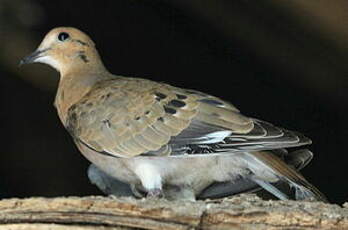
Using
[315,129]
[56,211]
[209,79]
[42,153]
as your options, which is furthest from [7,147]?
[56,211]

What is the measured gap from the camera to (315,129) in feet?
13.0

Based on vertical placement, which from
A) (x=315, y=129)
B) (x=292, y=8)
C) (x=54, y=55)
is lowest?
(x=315, y=129)

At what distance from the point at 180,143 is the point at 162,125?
10 cm

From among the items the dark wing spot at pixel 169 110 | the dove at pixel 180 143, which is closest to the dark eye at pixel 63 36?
the dove at pixel 180 143

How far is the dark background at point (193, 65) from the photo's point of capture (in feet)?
11.3

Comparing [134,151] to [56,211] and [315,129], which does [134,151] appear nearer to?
[56,211]

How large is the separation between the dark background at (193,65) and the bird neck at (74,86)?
0.49 m

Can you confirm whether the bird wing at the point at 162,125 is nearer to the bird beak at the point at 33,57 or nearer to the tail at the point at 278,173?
the tail at the point at 278,173

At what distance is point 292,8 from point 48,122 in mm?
1389

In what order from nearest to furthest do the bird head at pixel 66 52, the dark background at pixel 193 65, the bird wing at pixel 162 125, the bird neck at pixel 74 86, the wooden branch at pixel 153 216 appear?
the wooden branch at pixel 153 216
the bird wing at pixel 162 125
the bird neck at pixel 74 86
the bird head at pixel 66 52
the dark background at pixel 193 65

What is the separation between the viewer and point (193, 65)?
3.89 m

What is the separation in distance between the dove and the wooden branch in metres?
0.42

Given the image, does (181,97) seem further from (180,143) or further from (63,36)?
(63,36)

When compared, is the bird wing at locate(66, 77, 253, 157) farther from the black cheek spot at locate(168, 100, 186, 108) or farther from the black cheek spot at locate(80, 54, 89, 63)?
the black cheek spot at locate(80, 54, 89, 63)
